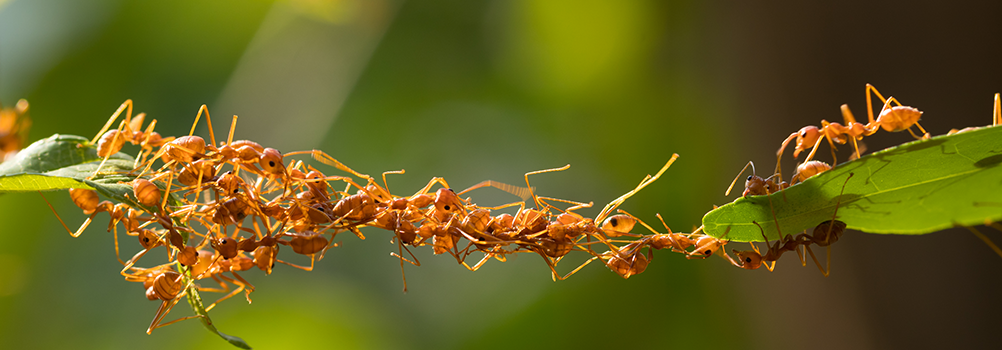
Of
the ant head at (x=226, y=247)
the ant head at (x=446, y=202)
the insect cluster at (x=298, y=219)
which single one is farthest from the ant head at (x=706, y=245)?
the ant head at (x=226, y=247)

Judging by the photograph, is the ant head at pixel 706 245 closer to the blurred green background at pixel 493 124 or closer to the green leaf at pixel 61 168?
the green leaf at pixel 61 168

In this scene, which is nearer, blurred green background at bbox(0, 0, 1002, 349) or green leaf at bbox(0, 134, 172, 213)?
green leaf at bbox(0, 134, 172, 213)

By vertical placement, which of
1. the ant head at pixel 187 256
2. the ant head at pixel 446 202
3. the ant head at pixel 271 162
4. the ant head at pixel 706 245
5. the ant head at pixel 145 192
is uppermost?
the ant head at pixel 706 245

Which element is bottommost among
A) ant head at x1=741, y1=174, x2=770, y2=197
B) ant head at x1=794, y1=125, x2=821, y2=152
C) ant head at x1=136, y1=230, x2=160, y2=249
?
ant head at x1=136, y1=230, x2=160, y2=249

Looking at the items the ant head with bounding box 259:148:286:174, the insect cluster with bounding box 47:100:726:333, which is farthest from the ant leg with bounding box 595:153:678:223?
the ant head with bounding box 259:148:286:174

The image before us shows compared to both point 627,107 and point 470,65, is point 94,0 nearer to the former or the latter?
point 470,65

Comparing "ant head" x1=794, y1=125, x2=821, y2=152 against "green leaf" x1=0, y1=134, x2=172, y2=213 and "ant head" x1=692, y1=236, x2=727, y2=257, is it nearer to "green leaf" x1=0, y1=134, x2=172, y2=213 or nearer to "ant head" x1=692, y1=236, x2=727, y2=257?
"ant head" x1=692, y1=236, x2=727, y2=257

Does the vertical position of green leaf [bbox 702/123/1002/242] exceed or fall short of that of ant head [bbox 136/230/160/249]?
it exceeds it
